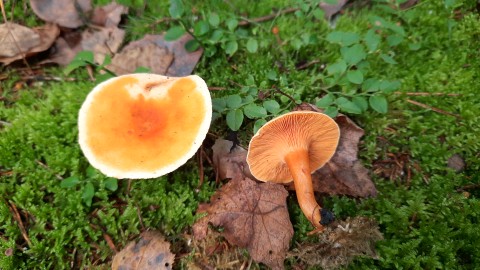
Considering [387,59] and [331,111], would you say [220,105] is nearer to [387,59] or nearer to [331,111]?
[331,111]

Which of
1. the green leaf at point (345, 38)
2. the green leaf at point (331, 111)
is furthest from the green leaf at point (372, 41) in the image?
the green leaf at point (331, 111)

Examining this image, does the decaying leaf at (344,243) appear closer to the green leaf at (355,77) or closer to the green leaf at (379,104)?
the green leaf at (379,104)

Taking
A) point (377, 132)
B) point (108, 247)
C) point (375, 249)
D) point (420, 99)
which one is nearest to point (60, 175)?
point (108, 247)

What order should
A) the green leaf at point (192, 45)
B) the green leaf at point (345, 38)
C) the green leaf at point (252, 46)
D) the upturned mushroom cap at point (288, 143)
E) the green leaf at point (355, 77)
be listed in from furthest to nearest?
1. the green leaf at point (192, 45)
2. the green leaf at point (252, 46)
3. the green leaf at point (345, 38)
4. the green leaf at point (355, 77)
5. the upturned mushroom cap at point (288, 143)

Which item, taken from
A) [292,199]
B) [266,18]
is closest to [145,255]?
[292,199]

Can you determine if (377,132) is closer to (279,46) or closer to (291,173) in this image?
(291,173)

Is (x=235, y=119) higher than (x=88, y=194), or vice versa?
(x=235, y=119)

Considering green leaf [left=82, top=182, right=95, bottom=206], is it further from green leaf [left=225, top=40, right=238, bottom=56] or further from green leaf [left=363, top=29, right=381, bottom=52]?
green leaf [left=363, top=29, right=381, bottom=52]
